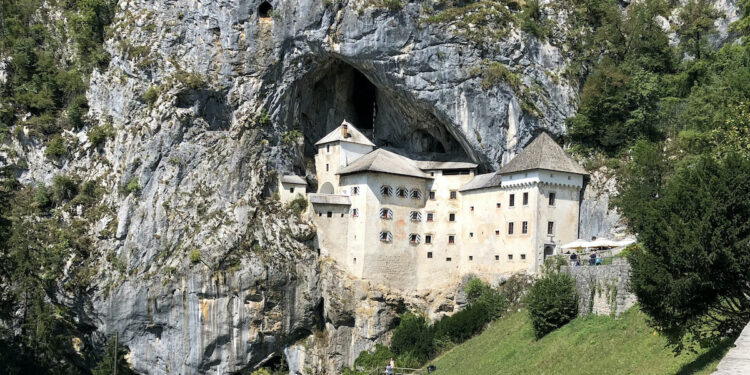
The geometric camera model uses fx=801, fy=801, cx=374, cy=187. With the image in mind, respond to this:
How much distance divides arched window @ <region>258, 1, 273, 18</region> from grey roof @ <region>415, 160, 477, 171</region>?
16.9 metres

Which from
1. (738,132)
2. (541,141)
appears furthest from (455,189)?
(738,132)

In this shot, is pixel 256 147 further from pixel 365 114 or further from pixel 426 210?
pixel 426 210

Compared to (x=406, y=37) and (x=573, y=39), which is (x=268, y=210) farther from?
(x=573, y=39)

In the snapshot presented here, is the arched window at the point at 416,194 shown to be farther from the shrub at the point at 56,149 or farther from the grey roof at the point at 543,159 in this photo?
the shrub at the point at 56,149

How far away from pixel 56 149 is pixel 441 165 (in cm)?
3411

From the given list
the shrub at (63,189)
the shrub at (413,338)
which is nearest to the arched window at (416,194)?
the shrub at (413,338)

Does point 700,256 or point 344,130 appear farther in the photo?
point 344,130

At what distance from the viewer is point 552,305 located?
43281 mm

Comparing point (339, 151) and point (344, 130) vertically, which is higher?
point (344, 130)

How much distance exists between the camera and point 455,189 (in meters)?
61.9

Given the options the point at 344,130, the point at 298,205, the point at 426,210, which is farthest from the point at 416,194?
the point at 298,205

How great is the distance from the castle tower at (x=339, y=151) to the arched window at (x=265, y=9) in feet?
34.7

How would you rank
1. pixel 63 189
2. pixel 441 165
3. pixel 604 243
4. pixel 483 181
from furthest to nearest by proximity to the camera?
pixel 63 189, pixel 441 165, pixel 483 181, pixel 604 243

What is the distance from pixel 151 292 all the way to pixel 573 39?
38064 millimetres
